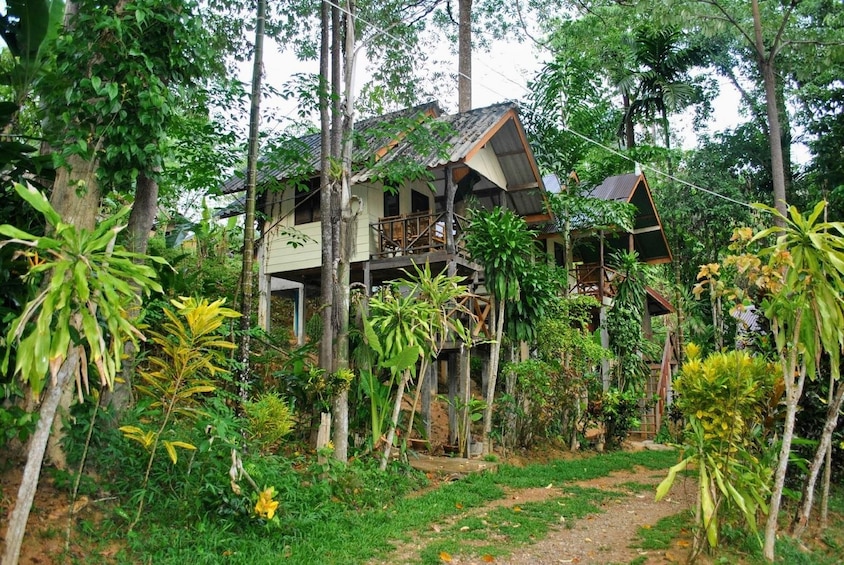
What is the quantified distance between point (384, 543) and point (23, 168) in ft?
14.9

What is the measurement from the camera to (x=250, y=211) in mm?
8172

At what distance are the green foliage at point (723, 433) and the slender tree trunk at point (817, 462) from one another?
39 cm

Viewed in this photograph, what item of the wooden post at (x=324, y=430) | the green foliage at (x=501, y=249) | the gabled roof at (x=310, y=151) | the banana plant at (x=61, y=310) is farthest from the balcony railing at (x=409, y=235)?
the banana plant at (x=61, y=310)

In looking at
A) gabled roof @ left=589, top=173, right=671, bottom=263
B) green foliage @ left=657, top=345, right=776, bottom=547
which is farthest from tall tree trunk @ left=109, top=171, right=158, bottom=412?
gabled roof @ left=589, top=173, right=671, bottom=263

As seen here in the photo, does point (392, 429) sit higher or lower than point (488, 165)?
lower

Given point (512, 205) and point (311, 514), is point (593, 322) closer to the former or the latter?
point (512, 205)

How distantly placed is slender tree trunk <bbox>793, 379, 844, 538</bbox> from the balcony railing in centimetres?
729

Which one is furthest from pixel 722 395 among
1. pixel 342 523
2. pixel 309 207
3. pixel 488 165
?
pixel 309 207

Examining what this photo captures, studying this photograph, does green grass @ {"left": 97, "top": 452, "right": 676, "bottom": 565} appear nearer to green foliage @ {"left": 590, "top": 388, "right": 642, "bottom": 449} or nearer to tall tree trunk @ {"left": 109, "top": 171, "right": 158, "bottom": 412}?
tall tree trunk @ {"left": 109, "top": 171, "right": 158, "bottom": 412}

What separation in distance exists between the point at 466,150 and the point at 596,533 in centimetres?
699

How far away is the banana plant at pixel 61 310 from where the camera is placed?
377 centimetres

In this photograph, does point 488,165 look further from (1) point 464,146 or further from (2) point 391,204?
(2) point 391,204

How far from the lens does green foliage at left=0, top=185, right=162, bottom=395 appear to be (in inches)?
148

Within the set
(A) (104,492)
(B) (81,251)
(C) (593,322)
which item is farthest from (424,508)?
(C) (593,322)
